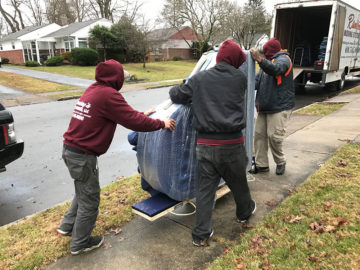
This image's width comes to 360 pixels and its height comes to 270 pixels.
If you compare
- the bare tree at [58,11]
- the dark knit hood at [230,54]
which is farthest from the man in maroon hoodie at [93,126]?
the bare tree at [58,11]

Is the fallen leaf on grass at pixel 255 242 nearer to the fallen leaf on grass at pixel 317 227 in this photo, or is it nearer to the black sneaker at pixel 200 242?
the black sneaker at pixel 200 242

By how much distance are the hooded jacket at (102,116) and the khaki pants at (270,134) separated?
7.25 feet

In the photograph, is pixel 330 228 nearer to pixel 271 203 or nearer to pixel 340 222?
pixel 340 222

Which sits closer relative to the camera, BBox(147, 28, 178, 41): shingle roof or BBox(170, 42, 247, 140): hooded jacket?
BBox(170, 42, 247, 140): hooded jacket

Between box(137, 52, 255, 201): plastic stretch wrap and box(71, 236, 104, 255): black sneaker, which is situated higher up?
box(137, 52, 255, 201): plastic stretch wrap

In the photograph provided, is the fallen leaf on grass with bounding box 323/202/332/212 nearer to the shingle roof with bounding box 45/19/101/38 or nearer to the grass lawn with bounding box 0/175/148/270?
the grass lawn with bounding box 0/175/148/270

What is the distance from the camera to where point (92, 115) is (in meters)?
2.69

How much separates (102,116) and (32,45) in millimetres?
41496

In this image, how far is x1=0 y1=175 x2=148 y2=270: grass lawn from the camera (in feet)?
9.63

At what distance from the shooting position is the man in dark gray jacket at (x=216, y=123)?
2.74 meters

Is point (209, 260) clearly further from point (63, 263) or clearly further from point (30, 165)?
point (30, 165)

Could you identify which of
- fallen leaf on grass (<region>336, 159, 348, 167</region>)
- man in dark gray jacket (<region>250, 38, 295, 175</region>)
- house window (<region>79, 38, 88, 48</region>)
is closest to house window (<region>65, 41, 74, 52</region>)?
house window (<region>79, 38, 88, 48</region>)

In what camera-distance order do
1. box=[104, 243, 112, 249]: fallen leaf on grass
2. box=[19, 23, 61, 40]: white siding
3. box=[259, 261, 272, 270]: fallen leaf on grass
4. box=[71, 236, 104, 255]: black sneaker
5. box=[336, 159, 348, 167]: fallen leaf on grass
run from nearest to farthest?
box=[259, 261, 272, 270]: fallen leaf on grass
box=[71, 236, 104, 255]: black sneaker
box=[104, 243, 112, 249]: fallen leaf on grass
box=[336, 159, 348, 167]: fallen leaf on grass
box=[19, 23, 61, 40]: white siding

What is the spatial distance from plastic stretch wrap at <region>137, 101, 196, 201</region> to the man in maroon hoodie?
14 centimetres
